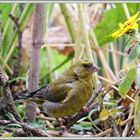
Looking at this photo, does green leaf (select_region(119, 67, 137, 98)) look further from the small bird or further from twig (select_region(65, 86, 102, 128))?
the small bird

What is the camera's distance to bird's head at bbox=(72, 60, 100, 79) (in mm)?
1011

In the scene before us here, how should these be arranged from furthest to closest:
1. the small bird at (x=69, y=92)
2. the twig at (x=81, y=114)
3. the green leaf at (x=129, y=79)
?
the small bird at (x=69, y=92), the twig at (x=81, y=114), the green leaf at (x=129, y=79)

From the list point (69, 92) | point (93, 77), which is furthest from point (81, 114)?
point (93, 77)

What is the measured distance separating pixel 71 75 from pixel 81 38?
174mm

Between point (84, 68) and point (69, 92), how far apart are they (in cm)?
7

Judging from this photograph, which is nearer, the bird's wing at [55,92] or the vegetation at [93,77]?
the vegetation at [93,77]

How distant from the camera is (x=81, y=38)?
4.02ft

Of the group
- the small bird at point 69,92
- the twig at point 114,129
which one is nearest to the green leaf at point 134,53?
the twig at point 114,129

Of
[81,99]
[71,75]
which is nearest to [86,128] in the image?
[81,99]

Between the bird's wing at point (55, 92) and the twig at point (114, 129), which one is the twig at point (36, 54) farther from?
the twig at point (114, 129)

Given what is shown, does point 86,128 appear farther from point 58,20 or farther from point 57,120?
point 58,20

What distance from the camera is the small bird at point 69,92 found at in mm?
998

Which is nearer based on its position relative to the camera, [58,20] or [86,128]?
[86,128]

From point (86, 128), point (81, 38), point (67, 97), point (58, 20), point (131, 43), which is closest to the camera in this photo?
point (131, 43)
